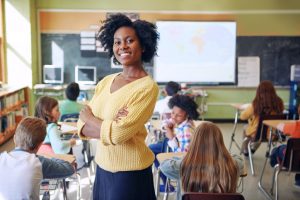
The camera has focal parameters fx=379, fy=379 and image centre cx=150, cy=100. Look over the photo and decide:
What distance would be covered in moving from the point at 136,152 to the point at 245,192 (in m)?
2.84

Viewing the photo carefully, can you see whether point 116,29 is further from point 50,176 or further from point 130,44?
point 50,176

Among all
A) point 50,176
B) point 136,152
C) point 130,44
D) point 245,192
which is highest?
point 130,44

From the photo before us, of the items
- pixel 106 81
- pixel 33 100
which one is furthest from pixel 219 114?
pixel 106 81

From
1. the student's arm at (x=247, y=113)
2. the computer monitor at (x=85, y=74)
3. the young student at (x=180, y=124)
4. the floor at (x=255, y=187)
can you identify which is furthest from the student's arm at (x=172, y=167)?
the computer monitor at (x=85, y=74)

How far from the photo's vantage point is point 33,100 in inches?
288

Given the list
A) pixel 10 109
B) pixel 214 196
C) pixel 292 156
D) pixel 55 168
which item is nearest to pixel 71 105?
pixel 55 168

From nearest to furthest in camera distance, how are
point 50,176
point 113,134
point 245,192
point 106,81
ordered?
point 113,134
point 106,81
point 50,176
point 245,192

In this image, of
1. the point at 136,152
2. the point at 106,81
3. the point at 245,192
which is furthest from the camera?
the point at 245,192

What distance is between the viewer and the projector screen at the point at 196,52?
745 centimetres

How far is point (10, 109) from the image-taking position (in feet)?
20.4

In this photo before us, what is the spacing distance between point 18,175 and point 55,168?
0.36 meters

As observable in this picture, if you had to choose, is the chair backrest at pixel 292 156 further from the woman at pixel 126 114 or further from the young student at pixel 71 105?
the young student at pixel 71 105

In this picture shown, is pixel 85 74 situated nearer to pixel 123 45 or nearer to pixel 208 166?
pixel 208 166

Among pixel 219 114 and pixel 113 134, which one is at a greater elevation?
pixel 113 134
